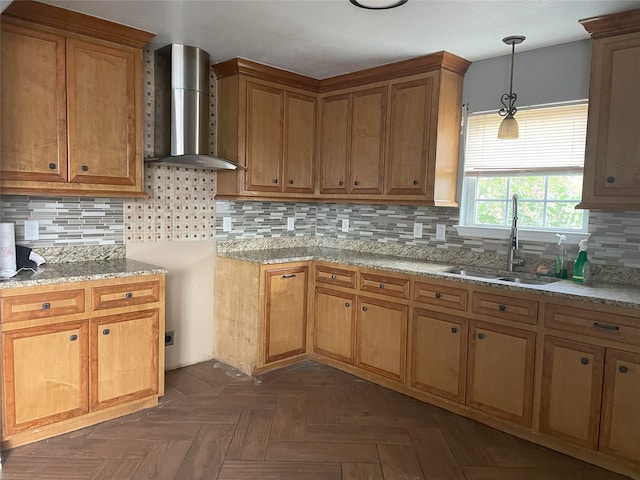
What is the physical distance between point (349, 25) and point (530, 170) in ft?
5.09

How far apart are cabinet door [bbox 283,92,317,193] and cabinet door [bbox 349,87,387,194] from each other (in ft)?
1.29

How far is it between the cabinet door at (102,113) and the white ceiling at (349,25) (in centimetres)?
24

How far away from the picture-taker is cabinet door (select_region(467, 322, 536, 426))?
2.69 meters

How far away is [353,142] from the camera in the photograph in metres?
3.87

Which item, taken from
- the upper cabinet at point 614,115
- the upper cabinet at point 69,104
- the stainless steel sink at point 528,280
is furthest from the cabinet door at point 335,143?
the upper cabinet at point 614,115

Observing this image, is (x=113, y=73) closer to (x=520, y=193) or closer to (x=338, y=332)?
(x=338, y=332)

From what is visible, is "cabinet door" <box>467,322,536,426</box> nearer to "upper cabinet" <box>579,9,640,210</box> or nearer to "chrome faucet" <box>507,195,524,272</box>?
"chrome faucet" <box>507,195,524,272</box>

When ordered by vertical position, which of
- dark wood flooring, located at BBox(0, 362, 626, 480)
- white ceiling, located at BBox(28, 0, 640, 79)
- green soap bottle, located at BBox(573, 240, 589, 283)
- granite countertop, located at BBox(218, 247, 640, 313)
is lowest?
dark wood flooring, located at BBox(0, 362, 626, 480)

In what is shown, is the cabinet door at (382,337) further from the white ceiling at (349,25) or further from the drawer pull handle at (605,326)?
the white ceiling at (349,25)

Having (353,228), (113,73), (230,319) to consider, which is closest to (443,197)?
(353,228)

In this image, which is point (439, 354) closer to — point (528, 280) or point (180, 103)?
point (528, 280)

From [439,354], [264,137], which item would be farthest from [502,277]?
[264,137]

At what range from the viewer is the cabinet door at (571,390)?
96.4 inches

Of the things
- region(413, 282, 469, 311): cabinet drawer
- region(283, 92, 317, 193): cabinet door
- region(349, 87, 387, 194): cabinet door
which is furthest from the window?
region(283, 92, 317, 193): cabinet door
